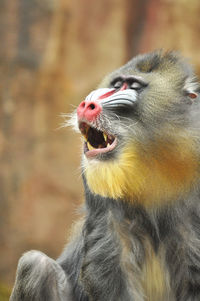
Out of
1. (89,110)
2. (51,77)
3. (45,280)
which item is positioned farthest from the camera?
(51,77)

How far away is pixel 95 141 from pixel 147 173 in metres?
0.36

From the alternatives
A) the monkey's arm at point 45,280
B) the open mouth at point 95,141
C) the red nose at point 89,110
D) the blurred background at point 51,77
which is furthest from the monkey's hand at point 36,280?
the blurred background at point 51,77

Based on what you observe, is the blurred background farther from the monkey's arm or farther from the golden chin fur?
the golden chin fur

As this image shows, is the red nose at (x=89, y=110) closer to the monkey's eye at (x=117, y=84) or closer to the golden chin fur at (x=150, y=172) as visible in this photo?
the golden chin fur at (x=150, y=172)

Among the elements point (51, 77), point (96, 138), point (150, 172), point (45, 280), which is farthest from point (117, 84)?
point (51, 77)

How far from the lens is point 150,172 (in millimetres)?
3598

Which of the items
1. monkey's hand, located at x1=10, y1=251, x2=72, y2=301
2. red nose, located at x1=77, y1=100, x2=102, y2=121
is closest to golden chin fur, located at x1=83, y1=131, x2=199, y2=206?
red nose, located at x1=77, y1=100, x2=102, y2=121

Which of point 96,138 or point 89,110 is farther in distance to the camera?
point 96,138

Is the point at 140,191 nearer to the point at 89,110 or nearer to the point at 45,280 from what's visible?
the point at 89,110

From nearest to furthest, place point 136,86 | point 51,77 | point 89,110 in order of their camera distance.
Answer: point 89,110 < point 136,86 < point 51,77

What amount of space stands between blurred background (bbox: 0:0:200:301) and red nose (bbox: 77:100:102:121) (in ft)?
13.7

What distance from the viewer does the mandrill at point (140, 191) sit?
3539mm

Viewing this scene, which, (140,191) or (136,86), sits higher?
(136,86)

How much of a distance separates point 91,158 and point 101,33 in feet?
15.3
